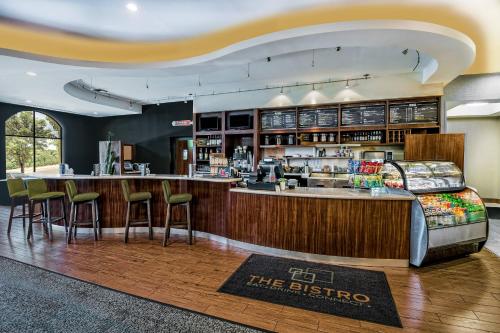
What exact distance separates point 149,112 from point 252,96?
14.9ft

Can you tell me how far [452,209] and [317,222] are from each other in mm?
1881

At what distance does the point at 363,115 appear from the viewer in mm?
6000

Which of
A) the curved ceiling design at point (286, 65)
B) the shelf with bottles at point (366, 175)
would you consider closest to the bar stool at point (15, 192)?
the curved ceiling design at point (286, 65)

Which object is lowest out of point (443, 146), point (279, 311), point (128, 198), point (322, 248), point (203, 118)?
point (279, 311)

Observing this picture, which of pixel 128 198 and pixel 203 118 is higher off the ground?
pixel 203 118

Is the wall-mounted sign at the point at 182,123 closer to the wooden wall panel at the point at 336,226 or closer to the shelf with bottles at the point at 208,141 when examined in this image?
the shelf with bottles at the point at 208,141

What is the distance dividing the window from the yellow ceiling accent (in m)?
5.03

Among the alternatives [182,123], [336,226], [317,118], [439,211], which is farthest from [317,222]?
[182,123]

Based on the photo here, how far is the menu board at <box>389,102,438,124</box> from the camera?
5.50 metres

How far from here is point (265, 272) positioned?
3184mm

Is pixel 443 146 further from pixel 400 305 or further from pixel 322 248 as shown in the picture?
pixel 400 305

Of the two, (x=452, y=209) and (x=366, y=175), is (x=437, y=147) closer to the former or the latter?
(x=452, y=209)

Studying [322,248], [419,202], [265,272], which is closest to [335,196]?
[322,248]

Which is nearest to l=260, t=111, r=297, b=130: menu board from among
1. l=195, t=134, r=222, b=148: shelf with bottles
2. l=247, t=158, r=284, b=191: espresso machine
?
l=195, t=134, r=222, b=148: shelf with bottles
